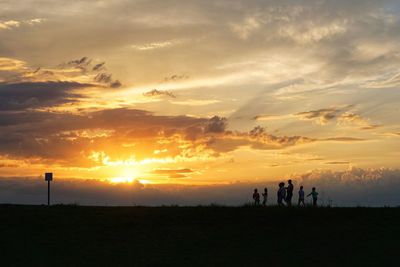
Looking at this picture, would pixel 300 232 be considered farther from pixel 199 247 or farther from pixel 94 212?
pixel 94 212

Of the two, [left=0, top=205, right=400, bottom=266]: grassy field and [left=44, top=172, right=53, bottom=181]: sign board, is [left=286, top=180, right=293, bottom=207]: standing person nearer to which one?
[left=0, top=205, right=400, bottom=266]: grassy field

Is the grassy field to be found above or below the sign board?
below

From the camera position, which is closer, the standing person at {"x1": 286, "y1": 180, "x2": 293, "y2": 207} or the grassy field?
the grassy field

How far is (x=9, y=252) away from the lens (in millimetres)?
33500

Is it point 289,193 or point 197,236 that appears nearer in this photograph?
point 197,236

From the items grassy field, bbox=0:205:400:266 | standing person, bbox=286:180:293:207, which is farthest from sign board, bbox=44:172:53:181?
standing person, bbox=286:180:293:207

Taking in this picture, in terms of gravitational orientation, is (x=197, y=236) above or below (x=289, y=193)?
below

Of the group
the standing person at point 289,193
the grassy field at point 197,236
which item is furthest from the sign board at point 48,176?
the standing person at point 289,193

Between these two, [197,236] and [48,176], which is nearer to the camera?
[197,236]

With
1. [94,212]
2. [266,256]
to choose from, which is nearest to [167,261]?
[266,256]

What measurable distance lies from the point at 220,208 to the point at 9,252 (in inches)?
595

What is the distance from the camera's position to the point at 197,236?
120ft

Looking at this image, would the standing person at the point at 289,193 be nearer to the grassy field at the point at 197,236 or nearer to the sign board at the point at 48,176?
the grassy field at the point at 197,236

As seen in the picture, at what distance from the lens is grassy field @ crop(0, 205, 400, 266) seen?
32.5 meters
